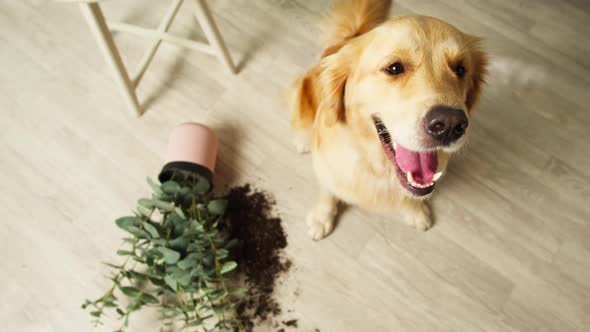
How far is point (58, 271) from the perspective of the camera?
1.53 metres

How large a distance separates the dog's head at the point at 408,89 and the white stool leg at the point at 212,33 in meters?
0.65

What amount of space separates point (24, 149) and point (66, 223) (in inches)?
15.8

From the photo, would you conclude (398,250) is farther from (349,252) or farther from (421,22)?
(421,22)

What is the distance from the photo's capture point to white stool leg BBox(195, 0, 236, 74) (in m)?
1.54

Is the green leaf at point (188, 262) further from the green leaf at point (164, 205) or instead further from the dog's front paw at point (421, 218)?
the dog's front paw at point (421, 218)

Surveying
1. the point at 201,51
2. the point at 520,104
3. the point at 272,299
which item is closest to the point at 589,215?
the point at 520,104

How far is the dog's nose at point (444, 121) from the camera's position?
2.97 feet

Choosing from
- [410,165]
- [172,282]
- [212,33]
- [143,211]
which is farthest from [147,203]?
[410,165]

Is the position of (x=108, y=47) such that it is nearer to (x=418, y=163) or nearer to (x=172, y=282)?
(x=172, y=282)

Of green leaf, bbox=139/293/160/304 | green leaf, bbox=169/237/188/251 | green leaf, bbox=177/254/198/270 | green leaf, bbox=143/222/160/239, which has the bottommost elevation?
green leaf, bbox=139/293/160/304

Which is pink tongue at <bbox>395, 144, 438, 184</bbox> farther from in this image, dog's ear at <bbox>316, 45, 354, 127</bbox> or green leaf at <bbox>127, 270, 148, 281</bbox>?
green leaf at <bbox>127, 270, 148, 281</bbox>

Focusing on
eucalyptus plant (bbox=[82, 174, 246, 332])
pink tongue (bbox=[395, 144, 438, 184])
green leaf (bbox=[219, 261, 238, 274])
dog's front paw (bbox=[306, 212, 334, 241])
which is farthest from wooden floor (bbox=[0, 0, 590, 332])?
pink tongue (bbox=[395, 144, 438, 184])

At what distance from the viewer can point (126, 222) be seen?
1.40 m

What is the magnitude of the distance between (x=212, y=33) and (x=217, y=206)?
2.34 ft
